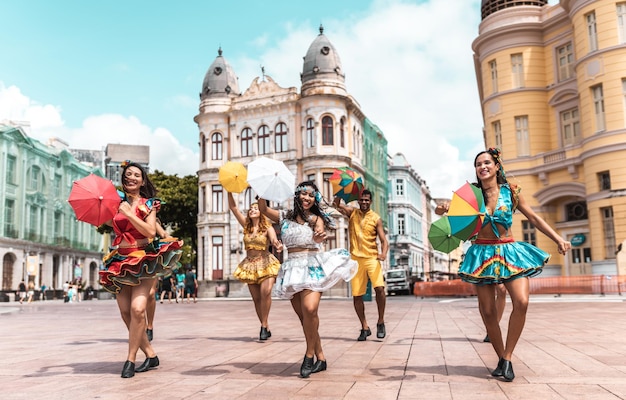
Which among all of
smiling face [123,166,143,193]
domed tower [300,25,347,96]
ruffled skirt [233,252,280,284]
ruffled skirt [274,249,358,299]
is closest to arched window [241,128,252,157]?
domed tower [300,25,347,96]

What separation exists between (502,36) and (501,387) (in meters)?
29.0

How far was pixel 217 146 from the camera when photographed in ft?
144

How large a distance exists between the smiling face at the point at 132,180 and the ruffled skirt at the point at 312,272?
1.68 metres

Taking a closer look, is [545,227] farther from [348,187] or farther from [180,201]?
[180,201]

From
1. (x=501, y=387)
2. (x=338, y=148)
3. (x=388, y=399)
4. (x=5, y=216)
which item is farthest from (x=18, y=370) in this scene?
(x=5, y=216)

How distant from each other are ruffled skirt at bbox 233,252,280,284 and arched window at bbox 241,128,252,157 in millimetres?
33523

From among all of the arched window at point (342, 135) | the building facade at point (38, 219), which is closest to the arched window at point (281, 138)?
the arched window at point (342, 135)

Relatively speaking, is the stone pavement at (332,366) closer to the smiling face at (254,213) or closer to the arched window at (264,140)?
the smiling face at (254,213)

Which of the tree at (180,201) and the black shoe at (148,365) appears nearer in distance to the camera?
the black shoe at (148,365)

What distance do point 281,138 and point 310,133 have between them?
2517 mm

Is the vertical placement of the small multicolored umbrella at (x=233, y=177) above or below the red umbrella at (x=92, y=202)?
above

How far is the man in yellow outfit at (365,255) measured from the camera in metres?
8.84

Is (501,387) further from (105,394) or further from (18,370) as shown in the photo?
(18,370)

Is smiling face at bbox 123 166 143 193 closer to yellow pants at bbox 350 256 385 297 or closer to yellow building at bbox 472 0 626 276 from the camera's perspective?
yellow pants at bbox 350 256 385 297
